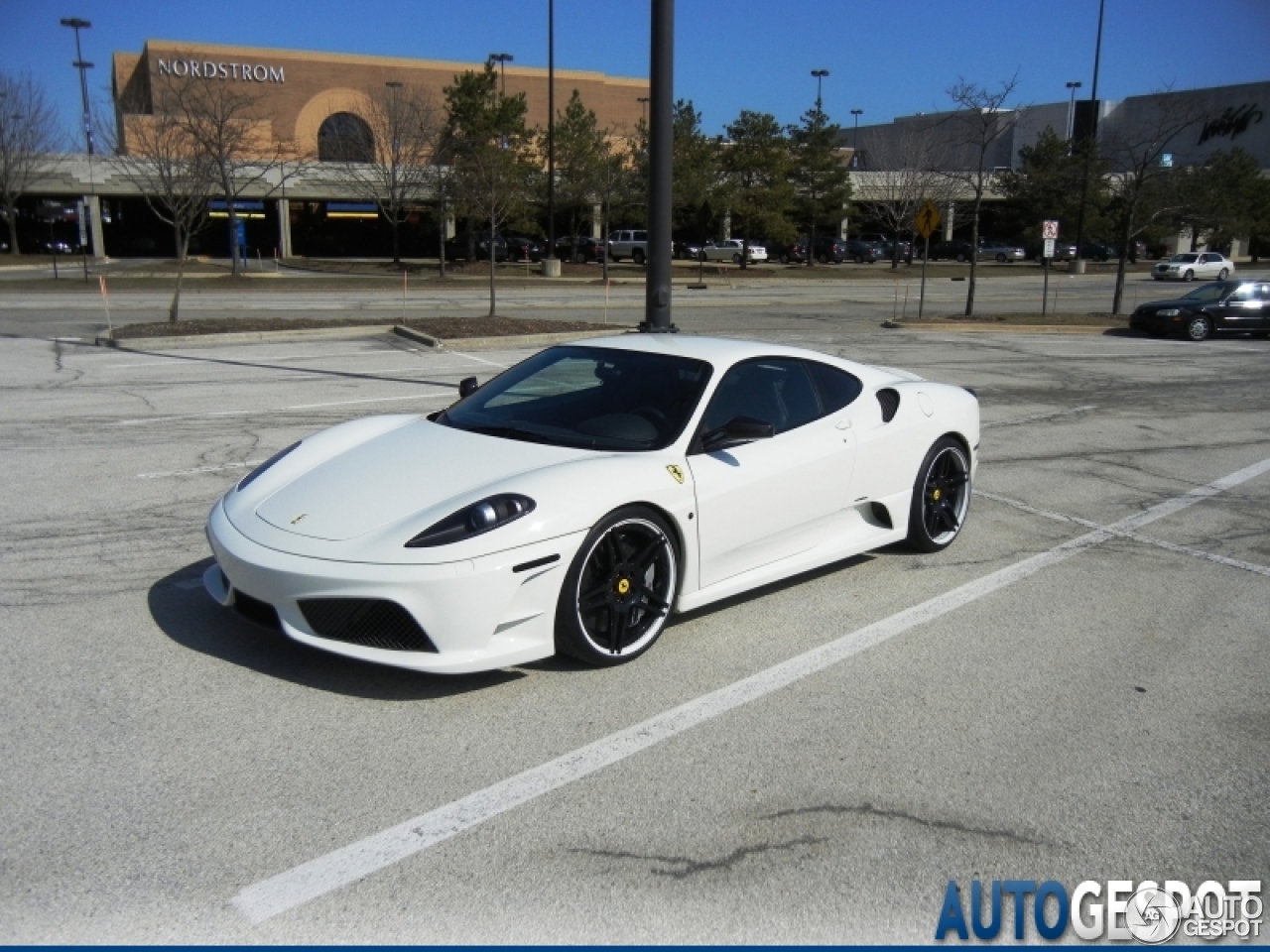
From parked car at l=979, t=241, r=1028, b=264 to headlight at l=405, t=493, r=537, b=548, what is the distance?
70398 mm

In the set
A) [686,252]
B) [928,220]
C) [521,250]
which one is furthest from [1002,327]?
[686,252]

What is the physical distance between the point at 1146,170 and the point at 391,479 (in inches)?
1240

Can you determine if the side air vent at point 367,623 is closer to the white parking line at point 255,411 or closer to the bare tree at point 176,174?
the white parking line at point 255,411

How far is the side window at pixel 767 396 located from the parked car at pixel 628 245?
5335 cm

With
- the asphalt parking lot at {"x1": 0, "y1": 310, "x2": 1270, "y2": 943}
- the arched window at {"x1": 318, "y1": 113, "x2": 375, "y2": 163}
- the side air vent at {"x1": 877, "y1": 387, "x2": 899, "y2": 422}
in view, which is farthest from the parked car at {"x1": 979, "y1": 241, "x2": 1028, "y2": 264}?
the side air vent at {"x1": 877, "y1": 387, "x2": 899, "y2": 422}

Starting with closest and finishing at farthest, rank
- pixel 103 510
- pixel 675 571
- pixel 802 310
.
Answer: pixel 675 571 → pixel 103 510 → pixel 802 310

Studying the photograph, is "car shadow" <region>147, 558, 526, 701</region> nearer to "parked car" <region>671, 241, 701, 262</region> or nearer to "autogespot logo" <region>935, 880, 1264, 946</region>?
"autogespot logo" <region>935, 880, 1264, 946</region>

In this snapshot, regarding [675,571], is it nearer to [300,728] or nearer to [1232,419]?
[300,728]

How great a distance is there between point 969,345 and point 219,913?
20.3m

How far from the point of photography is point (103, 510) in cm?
725

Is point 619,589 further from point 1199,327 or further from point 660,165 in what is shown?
point 1199,327

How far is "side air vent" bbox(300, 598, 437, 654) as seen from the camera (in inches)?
170

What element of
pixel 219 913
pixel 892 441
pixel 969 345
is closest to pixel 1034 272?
pixel 969 345

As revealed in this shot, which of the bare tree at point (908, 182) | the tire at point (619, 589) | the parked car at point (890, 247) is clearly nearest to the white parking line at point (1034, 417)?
the tire at point (619, 589)
